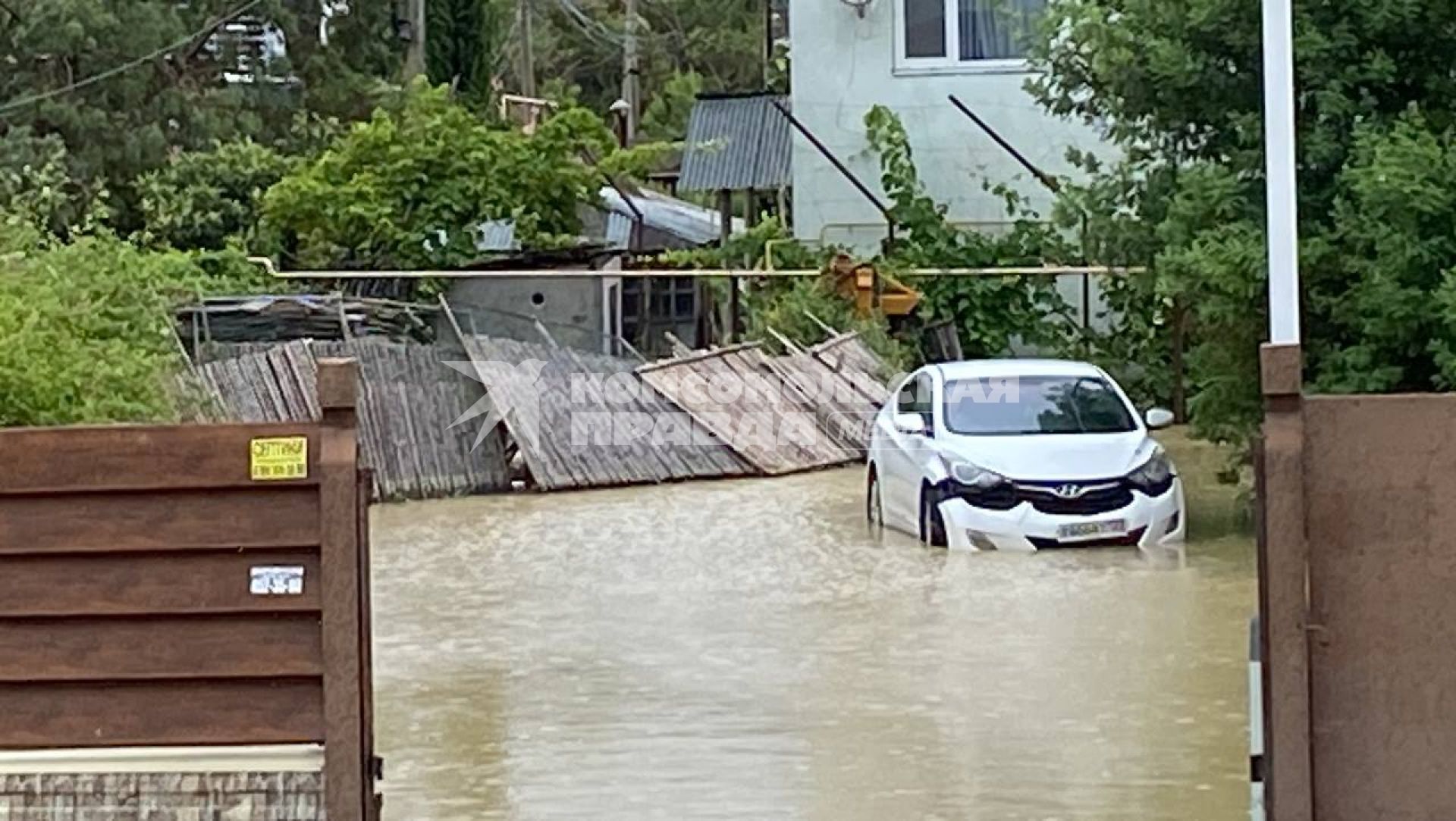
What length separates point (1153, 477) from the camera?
1636 cm

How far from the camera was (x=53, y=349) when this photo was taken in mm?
12320

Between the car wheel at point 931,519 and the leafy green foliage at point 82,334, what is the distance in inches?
210

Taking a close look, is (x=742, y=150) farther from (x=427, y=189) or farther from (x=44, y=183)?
(x=44, y=183)

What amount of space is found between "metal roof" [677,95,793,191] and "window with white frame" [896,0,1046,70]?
226cm

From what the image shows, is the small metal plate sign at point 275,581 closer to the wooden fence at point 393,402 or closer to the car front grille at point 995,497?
the car front grille at point 995,497

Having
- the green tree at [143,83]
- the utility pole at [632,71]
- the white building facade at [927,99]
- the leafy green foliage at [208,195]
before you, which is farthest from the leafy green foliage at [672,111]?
the white building facade at [927,99]

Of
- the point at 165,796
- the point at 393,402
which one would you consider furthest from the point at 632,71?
the point at 165,796

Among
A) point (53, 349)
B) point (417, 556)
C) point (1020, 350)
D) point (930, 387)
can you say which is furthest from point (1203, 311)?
point (1020, 350)

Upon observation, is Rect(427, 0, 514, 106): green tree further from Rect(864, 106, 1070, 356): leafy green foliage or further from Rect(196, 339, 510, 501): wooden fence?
Rect(196, 339, 510, 501): wooden fence

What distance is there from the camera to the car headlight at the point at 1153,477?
639 inches

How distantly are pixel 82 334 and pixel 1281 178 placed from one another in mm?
8104

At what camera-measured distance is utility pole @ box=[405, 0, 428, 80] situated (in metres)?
37.8

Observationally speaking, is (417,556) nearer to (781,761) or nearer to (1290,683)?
(781,761)

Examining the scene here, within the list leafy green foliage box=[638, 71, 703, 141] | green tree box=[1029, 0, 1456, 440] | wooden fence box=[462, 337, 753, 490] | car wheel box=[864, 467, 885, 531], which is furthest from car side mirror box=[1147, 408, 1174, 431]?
leafy green foliage box=[638, 71, 703, 141]
